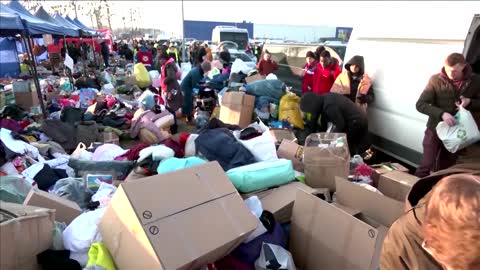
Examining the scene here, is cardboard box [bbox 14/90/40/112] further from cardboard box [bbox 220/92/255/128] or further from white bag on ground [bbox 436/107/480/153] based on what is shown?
white bag on ground [bbox 436/107/480/153]

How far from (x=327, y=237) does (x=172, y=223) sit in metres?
0.96

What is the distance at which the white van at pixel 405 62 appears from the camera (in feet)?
11.8

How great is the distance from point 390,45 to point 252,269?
3203 millimetres

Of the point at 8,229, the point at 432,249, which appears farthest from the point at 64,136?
the point at 432,249

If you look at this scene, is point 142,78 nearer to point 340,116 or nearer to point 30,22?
point 30,22

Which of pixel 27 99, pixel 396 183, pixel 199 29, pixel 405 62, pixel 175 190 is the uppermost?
pixel 405 62

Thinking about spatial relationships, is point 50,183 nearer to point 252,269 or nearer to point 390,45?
point 252,269

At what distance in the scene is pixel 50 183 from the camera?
12.4 feet

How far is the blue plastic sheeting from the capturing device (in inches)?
534

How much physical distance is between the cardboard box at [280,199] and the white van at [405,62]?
1.67 meters

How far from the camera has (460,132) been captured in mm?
3408

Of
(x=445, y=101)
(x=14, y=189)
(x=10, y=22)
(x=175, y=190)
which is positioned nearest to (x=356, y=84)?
(x=445, y=101)

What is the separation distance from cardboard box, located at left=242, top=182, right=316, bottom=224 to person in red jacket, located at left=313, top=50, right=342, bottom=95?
3.25 m

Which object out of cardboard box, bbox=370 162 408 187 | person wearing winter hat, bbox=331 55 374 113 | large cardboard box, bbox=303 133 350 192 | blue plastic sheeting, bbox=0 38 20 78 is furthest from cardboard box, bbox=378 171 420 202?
blue plastic sheeting, bbox=0 38 20 78
